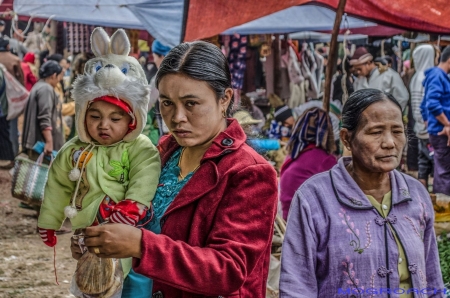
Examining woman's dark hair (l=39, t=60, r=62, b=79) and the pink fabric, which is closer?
the pink fabric

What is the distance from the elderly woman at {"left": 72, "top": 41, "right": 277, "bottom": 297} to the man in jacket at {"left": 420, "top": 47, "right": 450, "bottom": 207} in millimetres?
5930

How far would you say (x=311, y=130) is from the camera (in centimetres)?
530

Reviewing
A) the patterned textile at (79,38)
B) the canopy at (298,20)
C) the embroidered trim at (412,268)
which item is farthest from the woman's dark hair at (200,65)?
the patterned textile at (79,38)

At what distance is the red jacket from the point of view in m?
1.93

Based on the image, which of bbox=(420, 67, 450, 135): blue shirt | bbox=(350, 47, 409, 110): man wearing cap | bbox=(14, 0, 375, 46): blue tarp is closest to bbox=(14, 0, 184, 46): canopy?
bbox=(14, 0, 375, 46): blue tarp

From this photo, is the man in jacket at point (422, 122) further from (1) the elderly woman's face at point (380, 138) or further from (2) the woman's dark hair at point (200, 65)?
(2) the woman's dark hair at point (200, 65)

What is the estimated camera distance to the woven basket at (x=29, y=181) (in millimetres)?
5496

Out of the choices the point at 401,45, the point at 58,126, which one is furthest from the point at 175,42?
the point at 401,45

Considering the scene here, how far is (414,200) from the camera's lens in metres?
2.61

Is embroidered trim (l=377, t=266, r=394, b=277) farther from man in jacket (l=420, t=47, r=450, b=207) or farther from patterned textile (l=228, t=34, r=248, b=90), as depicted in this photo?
patterned textile (l=228, t=34, r=248, b=90)

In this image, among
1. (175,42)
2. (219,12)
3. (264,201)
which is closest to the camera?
(264,201)

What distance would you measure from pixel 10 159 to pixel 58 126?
3.57 metres

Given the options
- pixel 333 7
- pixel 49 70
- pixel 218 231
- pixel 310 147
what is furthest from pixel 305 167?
pixel 49 70

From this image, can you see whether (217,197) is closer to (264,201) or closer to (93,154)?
(264,201)
